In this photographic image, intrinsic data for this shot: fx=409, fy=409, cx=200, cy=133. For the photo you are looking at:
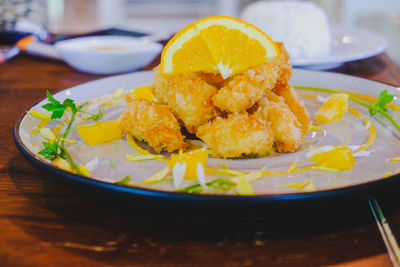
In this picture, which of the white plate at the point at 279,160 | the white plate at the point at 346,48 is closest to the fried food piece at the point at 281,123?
the white plate at the point at 279,160

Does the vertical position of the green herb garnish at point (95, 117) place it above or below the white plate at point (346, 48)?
below

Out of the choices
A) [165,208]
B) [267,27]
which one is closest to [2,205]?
[165,208]

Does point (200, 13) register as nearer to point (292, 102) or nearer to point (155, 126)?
point (292, 102)

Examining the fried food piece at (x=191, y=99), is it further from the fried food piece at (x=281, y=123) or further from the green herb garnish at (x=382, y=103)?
the green herb garnish at (x=382, y=103)

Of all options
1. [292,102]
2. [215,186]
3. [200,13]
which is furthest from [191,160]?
[200,13]

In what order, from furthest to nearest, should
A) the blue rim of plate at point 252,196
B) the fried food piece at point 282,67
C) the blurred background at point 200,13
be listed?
1. the blurred background at point 200,13
2. the fried food piece at point 282,67
3. the blue rim of plate at point 252,196

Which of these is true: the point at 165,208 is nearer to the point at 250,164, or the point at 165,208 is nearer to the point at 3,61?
the point at 250,164

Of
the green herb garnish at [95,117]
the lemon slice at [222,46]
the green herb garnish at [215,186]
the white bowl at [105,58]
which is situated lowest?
the white bowl at [105,58]
